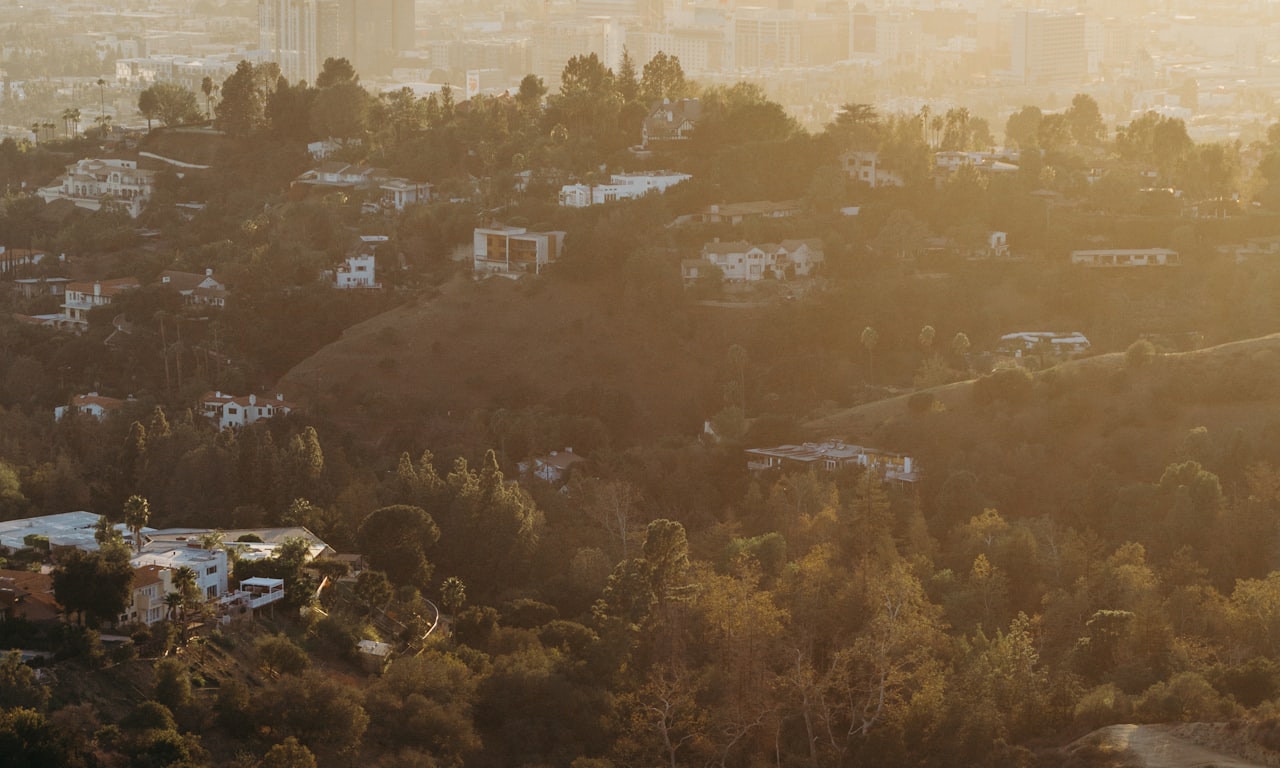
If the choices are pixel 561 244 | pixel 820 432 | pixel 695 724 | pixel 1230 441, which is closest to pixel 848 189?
pixel 561 244

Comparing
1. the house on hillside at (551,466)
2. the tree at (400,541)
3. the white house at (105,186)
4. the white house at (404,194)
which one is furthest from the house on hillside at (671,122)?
the tree at (400,541)

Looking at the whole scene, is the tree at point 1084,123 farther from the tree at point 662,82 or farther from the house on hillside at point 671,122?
the house on hillside at point 671,122

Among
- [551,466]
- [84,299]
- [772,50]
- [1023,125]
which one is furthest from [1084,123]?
[772,50]

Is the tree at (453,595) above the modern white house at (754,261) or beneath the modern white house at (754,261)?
beneath

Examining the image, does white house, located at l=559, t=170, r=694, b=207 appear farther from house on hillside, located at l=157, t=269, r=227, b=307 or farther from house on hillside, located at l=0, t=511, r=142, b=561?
house on hillside, located at l=0, t=511, r=142, b=561

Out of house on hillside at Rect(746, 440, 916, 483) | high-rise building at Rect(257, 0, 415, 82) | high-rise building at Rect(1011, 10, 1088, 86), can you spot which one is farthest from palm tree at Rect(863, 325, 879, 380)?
high-rise building at Rect(1011, 10, 1088, 86)

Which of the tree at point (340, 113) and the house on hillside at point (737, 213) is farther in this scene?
the tree at point (340, 113)

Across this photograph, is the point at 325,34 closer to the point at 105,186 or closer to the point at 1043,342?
the point at 105,186
